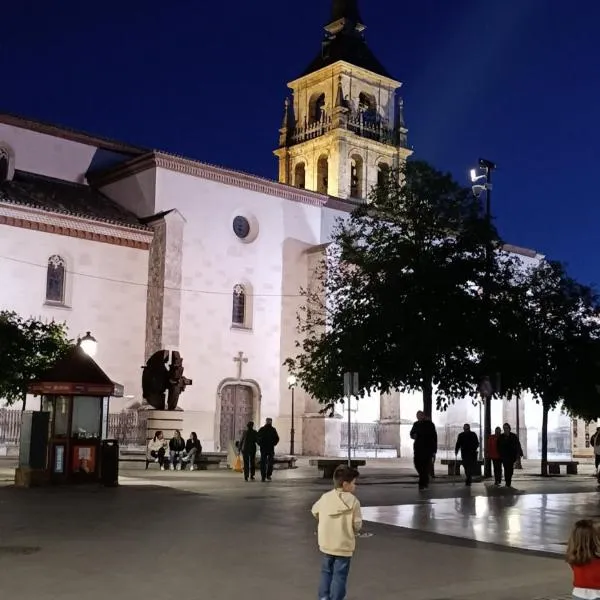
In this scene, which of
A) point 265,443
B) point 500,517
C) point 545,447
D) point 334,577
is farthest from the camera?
point 545,447

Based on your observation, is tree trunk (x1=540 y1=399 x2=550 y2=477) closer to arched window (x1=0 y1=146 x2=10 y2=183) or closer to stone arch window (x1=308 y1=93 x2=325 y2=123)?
arched window (x1=0 y1=146 x2=10 y2=183)

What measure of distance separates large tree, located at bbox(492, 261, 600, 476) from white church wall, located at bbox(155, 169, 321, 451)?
1394 cm

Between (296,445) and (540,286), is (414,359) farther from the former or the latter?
(296,445)

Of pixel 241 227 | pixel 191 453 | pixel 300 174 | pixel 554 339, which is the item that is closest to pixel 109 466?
pixel 191 453

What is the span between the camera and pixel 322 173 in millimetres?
61344

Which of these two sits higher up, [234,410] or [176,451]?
[234,410]

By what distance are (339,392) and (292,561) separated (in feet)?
63.0

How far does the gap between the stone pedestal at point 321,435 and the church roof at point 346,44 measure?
2768 cm

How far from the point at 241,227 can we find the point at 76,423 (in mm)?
24537

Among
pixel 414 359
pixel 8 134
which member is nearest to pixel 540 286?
pixel 414 359

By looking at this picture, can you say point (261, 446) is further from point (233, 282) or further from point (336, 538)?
point (233, 282)

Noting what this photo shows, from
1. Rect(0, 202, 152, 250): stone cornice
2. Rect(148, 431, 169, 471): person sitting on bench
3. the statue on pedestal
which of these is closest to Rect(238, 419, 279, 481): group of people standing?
Rect(148, 431, 169, 471): person sitting on bench

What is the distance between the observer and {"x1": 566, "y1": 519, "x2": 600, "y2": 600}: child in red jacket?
481 centimetres

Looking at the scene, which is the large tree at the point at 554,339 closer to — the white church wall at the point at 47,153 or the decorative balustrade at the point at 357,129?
the white church wall at the point at 47,153
